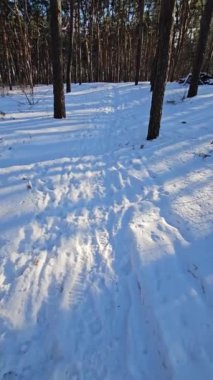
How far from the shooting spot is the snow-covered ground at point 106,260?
2.48m

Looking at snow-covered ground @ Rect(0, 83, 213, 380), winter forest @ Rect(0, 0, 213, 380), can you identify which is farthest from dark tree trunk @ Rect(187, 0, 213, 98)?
snow-covered ground @ Rect(0, 83, 213, 380)

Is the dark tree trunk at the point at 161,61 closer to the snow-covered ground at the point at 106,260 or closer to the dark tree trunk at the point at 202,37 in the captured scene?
the snow-covered ground at the point at 106,260

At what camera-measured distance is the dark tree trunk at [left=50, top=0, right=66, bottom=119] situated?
26.8ft

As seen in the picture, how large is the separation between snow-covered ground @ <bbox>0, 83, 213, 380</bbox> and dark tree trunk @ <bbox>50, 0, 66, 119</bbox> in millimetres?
2434

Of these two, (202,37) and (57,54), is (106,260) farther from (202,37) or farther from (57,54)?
(202,37)

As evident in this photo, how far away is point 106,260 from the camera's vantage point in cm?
353

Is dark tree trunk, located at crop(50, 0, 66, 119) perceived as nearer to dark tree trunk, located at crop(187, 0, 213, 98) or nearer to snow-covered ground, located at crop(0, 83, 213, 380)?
snow-covered ground, located at crop(0, 83, 213, 380)

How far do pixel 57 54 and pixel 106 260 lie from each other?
7.44 metres

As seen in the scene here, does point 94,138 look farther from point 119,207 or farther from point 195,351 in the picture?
point 195,351

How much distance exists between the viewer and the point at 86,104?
12344 mm

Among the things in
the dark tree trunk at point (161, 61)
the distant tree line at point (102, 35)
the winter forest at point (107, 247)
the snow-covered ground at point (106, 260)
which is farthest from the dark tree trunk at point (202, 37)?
the distant tree line at point (102, 35)

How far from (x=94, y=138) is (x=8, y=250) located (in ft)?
15.7

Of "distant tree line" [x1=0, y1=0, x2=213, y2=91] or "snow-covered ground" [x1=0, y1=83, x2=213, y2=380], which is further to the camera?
"distant tree line" [x1=0, y1=0, x2=213, y2=91]

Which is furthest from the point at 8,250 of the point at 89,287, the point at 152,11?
the point at 152,11
